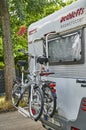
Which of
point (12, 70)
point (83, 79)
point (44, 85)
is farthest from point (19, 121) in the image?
point (83, 79)

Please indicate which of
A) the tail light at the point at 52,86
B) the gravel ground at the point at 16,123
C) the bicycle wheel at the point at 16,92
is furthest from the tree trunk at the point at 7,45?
the tail light at the point at 52,86

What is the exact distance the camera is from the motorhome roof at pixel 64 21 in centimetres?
491

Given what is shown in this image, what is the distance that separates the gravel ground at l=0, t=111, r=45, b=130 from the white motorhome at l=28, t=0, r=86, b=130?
1981 mm

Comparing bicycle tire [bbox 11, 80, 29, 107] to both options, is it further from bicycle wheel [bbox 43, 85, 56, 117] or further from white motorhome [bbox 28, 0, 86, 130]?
bicycle wheel [bbox 43, 85, 56, 117]

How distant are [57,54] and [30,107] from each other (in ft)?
3.65

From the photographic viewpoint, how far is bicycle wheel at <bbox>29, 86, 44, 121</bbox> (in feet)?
16.7

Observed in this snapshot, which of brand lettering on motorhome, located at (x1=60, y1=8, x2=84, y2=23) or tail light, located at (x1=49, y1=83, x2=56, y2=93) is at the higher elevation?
brand lettering on motorhome, located at (x1=60, y1=8, x2=84, y2=23)

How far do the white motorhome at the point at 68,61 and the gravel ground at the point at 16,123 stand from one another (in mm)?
1981

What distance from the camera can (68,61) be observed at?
532 cm

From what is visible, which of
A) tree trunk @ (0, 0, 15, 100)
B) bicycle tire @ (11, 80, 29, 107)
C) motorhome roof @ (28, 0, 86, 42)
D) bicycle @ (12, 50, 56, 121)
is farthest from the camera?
tree trunk @ (0, 0, 15, 100)

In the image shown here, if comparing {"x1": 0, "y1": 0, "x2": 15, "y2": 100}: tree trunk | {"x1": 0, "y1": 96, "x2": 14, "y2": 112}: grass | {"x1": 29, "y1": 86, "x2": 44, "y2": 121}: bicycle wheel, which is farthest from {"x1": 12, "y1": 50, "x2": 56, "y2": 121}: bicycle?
{"x1": 0, "y1": 0, "x2": 15, "y2": 100}: tree trunk

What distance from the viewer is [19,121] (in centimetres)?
827

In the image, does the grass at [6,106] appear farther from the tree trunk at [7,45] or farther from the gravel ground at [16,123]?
the gravel ground at [16,123]

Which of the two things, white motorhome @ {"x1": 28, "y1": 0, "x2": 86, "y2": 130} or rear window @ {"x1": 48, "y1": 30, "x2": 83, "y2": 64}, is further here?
rear window @ {"x1": 48, "y1": 30, "x2": 83, "y2": 64}
